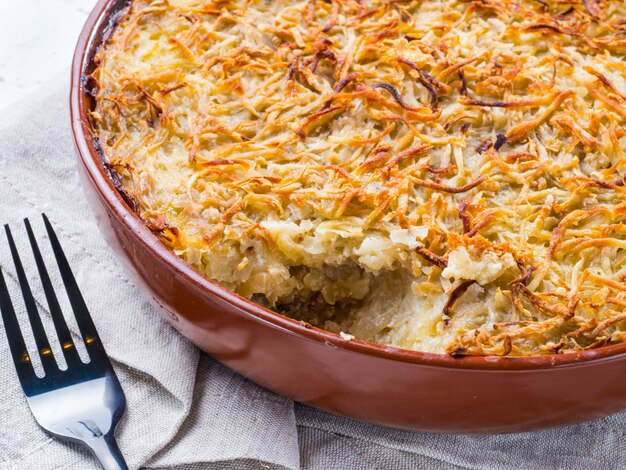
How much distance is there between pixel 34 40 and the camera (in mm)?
3467

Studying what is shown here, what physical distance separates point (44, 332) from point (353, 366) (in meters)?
0.90

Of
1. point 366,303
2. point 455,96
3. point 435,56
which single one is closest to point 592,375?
point 366,303

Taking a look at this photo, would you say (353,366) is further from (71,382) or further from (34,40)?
(34,40)

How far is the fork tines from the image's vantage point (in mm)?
2143

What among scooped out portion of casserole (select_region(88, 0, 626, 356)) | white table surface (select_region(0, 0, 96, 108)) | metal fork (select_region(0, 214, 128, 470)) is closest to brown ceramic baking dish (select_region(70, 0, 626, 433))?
scooped out portion of casserole (select_region(88, 0, 626, 356))

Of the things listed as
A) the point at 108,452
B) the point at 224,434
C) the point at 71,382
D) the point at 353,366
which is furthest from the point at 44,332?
the point at 353,366

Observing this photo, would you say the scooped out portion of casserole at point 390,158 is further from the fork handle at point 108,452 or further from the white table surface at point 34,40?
the white table surface at point 34,40

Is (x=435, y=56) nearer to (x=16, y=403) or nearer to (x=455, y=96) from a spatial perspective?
(x=455, y=96)

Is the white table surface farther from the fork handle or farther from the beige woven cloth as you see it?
the fork handle

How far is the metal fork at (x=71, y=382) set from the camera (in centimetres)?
205

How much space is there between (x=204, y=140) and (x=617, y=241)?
1.00 metres

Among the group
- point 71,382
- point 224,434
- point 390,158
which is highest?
point 390,158

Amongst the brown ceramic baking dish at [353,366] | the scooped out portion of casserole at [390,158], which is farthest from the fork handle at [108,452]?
the scooped out portion of casserole at [390,158]

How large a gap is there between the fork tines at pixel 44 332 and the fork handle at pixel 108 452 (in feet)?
0.59
